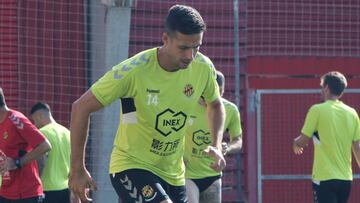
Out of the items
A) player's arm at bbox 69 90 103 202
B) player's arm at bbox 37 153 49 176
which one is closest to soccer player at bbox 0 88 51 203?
player's arm at bbox 37 153 49 176

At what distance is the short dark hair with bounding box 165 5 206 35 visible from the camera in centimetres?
659

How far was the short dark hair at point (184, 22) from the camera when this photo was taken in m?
6.59

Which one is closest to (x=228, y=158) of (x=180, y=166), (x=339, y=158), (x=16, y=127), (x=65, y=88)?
(x=65, y=88)

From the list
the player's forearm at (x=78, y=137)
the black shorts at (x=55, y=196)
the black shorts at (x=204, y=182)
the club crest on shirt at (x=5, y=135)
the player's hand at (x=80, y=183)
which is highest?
the player's forearm at (x=78, y=137)

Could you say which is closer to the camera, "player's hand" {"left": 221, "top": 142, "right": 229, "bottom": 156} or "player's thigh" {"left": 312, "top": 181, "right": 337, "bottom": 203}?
"player's hand" {"left": 221, "top": 142, "right": 229, "bottom": 156}

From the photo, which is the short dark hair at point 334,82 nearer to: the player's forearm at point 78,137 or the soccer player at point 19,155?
the soccer player at point 19,155

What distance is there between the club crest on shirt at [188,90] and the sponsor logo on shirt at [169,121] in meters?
0.13

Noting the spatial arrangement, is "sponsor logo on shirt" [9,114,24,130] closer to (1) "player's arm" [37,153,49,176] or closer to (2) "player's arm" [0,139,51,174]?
(2) "player's arm" [0,139,51,174]

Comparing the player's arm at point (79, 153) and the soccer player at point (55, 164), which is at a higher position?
the player's arm at point (79, 153)

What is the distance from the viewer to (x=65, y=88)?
14617 millimetres

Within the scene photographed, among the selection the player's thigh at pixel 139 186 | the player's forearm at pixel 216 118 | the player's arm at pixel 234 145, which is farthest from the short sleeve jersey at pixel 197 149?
the player's thigh at pixel 139 186

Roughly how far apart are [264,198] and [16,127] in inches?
243

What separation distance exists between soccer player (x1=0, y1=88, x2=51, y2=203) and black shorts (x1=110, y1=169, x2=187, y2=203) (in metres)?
3.40

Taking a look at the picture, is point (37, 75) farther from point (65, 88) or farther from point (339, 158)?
point (339, 158)
